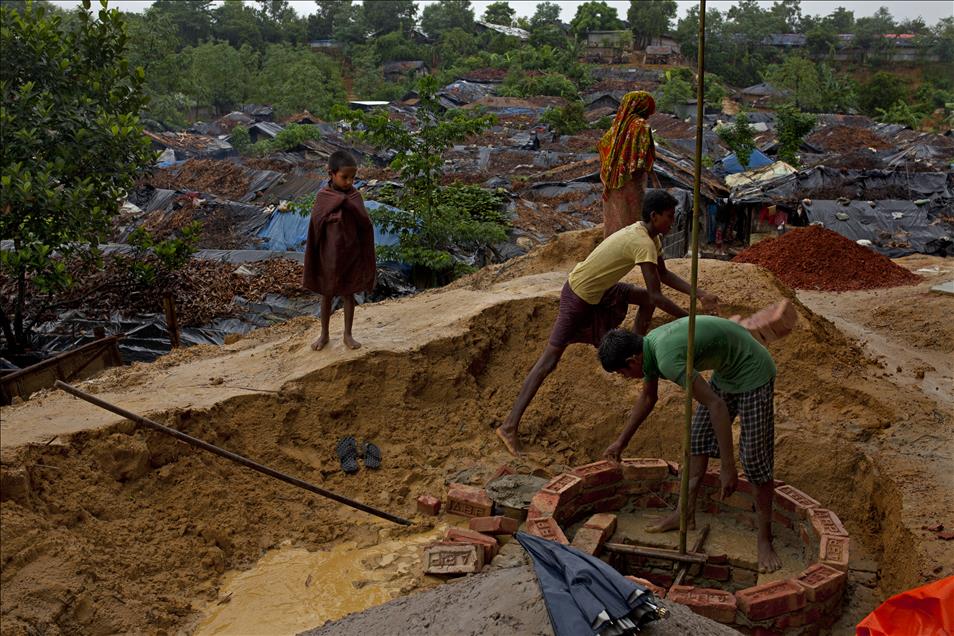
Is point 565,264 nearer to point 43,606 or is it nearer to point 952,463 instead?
point 952,463

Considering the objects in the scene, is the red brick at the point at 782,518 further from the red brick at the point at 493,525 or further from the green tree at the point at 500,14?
the green tree at the point at 500,14

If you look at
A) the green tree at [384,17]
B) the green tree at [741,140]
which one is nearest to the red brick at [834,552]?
the green tree at [741,140]

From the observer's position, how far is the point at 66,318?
8664 millimetres

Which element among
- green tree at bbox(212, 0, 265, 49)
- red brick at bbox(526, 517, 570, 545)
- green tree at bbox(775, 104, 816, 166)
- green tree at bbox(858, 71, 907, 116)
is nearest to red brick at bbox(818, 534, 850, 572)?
red brick at bbox(526, 517, 570, 545)

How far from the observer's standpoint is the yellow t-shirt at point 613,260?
482cm

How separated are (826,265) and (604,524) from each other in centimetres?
757

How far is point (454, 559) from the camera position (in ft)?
13.6

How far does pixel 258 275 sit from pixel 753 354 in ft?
24.4

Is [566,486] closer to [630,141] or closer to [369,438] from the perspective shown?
[369,438]

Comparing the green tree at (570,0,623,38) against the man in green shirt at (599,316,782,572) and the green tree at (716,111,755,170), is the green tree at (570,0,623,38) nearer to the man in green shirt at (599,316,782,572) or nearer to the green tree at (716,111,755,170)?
the green tree at (716,111,755,170)

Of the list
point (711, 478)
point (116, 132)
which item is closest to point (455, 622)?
point (711, 478)

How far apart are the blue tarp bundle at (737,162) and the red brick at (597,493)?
18513 mm

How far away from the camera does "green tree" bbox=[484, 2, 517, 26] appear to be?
2285 inches

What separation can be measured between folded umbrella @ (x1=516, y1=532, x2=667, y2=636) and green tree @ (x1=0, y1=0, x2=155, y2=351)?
5.06 meters
